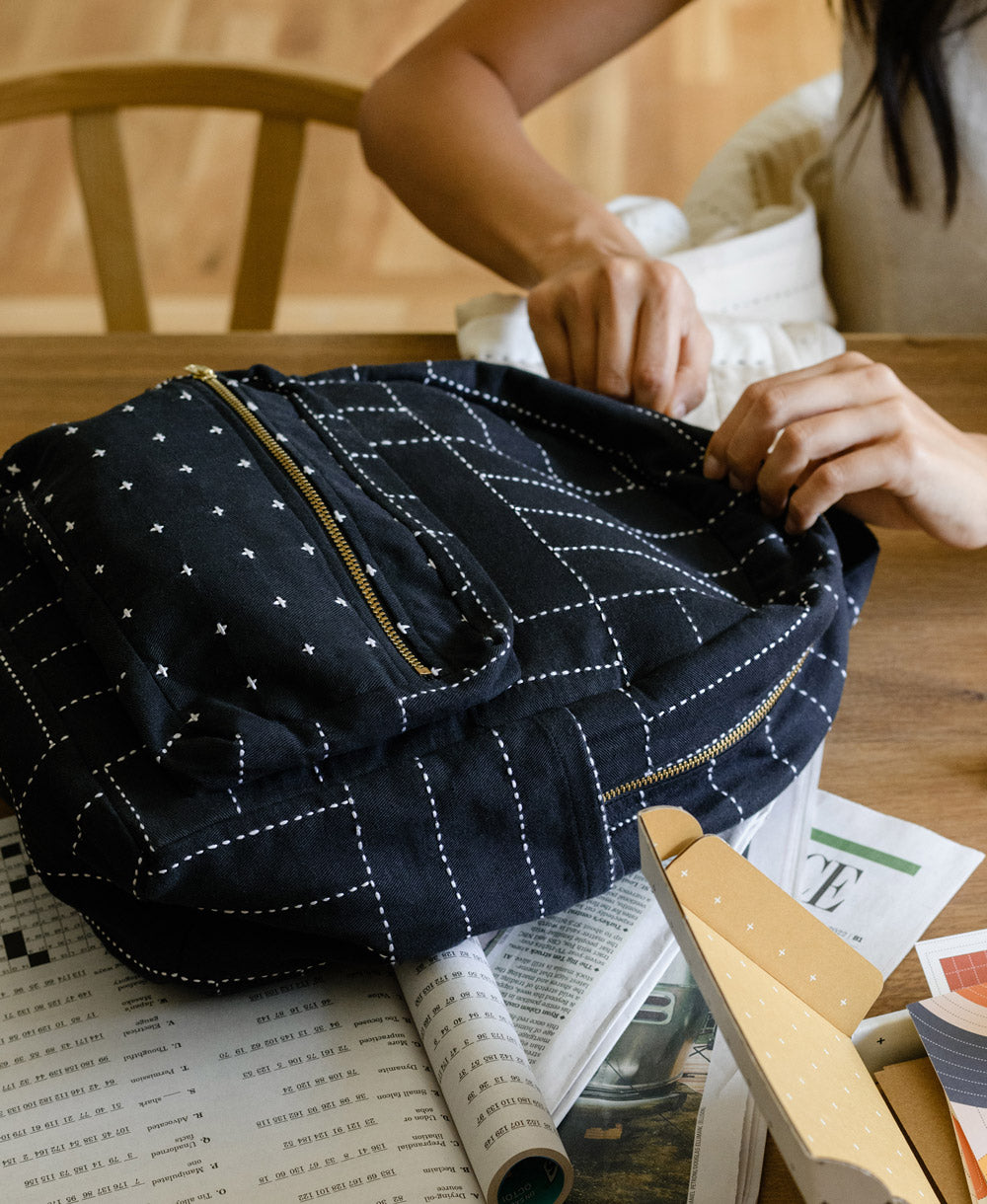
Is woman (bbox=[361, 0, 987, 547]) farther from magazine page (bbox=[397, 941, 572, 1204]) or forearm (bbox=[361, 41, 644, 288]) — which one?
magazine page (bbox=[397, 941, 572, 1204])

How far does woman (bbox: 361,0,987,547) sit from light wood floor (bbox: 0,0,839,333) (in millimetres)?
1161

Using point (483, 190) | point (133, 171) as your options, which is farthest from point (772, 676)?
point (133, 171)

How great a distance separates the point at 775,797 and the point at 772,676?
61mm

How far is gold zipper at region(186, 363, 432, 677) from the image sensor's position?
438 mm

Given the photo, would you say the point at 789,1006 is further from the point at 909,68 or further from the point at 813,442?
the point at 909,68

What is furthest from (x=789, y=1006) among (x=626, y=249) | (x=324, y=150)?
(x=324, y=150)

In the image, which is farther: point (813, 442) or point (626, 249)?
point (626, 249)

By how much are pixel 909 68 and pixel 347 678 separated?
26.4 inches

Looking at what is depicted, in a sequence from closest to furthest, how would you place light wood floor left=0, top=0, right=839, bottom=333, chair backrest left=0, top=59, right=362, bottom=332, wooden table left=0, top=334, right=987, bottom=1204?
wooden table left=0, top=334, right=987, bottom=1204, chair backrest left=0, top=59, right=362, bottom=332, light wood floor left=0, top=0, right=839, bottom=333

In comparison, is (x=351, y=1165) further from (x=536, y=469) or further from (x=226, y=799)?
(x=536, y=469)

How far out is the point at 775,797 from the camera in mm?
500

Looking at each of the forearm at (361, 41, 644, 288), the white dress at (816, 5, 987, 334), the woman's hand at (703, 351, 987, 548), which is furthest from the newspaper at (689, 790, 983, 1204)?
the white dress at (816, 5, 987, 334)

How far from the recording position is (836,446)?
21.9 inches

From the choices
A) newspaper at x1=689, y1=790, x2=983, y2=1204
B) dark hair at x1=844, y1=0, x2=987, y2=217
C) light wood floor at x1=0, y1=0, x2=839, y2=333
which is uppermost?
dark hair at x1=844, y1=0, x2=987, y2=217
